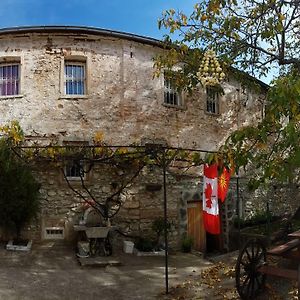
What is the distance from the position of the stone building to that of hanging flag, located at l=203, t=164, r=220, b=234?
17.2 feet

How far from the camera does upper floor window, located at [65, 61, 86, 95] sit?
13195mm

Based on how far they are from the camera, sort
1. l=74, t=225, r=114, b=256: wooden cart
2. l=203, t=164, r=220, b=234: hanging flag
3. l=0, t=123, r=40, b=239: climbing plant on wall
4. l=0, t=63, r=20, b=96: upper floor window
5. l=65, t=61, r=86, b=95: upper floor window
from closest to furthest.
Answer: l=203, t=164, r=220, b=234: hanging flag < l=74, t=225, r=114, b=256: wooden cart < l=0, t=123, r=40, b=239: climbing plant on wall < l=0, t=63, r=20, b=96: upper floor window < l=65, t=61, r=86, b=95: upper floor window

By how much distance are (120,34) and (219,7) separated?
5.13 metres

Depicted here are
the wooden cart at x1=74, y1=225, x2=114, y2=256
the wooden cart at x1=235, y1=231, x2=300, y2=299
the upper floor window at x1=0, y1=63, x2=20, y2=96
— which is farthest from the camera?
the upper floor window at x1=0, y1=63, x2=20, y2=96

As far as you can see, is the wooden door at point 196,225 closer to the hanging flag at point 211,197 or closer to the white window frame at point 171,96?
the white window frame at point 171,96

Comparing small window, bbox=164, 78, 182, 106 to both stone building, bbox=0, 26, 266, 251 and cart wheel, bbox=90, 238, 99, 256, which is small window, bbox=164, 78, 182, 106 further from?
cart wheel, bbox=90, 238, 99, 256

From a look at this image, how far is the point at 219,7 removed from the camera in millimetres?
8805

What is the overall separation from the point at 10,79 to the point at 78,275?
6791 millimetres

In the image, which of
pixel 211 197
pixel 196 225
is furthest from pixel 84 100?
pixel 211 197

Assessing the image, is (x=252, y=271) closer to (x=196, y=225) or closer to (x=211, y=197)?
(x=211, y=197)

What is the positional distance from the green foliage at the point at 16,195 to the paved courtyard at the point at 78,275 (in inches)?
35.5

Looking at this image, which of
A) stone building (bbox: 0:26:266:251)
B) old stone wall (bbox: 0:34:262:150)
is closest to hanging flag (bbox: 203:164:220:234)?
stone building (bbox: 0:26:266:251)

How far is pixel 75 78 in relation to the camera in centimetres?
1325

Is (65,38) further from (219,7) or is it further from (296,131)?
(296,131)
